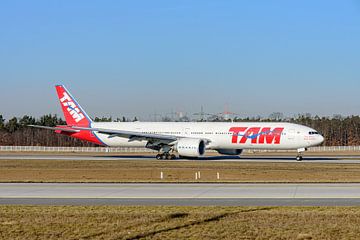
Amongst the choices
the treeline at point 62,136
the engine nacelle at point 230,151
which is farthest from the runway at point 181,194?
the treeline at point 62,136

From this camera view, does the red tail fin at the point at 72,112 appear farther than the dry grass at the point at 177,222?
Yes

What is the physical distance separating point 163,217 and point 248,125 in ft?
149

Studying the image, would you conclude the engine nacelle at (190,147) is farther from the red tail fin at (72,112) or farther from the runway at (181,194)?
the runway at (181,194)

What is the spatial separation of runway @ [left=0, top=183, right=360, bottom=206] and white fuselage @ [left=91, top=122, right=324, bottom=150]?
3062cm

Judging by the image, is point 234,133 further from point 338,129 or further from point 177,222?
point 338,129

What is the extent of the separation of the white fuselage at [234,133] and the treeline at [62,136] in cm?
6168

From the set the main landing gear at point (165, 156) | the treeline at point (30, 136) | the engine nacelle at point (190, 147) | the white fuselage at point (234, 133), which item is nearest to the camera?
the white fuselage at point (234, 133)

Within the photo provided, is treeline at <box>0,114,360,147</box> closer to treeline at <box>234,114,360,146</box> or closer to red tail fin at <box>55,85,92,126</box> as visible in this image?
treeline at <box>234,114,360,146</box>

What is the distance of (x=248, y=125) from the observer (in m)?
63.0

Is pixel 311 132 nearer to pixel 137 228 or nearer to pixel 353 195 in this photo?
pixel 353 195

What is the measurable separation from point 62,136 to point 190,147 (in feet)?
285

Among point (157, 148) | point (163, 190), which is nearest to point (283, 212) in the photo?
point (163, 190)

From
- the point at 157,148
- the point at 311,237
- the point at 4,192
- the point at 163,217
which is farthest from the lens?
the point at 157,148

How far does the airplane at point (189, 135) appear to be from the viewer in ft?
200
